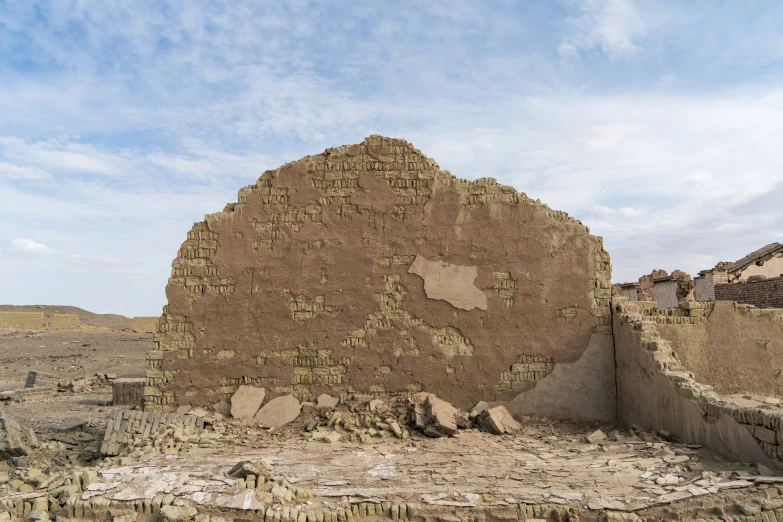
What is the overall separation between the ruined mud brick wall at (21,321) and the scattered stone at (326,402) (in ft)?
84.0

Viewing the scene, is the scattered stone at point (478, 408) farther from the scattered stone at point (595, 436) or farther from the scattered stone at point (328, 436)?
the scattered stone at point (328, 436)

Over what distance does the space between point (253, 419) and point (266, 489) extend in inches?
112

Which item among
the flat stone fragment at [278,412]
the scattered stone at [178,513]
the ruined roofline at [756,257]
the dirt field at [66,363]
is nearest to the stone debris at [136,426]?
the flat stone fragment at [278,412]

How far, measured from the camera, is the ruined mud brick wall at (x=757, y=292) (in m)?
13.1

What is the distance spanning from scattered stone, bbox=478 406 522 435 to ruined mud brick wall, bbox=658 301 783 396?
8.46ft

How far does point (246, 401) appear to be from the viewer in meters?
8.13

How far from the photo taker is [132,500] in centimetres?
517

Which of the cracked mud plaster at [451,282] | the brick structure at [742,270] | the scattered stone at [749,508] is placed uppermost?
the brick structure at [742,270]

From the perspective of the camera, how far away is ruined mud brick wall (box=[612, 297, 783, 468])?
18.4 feet

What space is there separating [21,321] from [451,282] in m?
→ 27.5

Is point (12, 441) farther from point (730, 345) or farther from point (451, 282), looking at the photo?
point (730, 345)

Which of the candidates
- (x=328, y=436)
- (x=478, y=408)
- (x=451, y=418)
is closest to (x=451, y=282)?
(x=478, y=408)

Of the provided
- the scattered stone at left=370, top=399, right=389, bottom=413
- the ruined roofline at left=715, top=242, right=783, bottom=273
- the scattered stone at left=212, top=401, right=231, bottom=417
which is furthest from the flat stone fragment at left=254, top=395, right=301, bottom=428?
the ruined roofline at left=715, top=242, right=783, bottom=273

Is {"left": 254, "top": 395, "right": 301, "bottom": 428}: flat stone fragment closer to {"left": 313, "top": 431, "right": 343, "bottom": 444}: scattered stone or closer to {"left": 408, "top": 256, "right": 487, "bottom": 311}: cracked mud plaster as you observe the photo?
{"left": 313, "top": 431, "right": 343, "bottom": 444}: scattered stone
